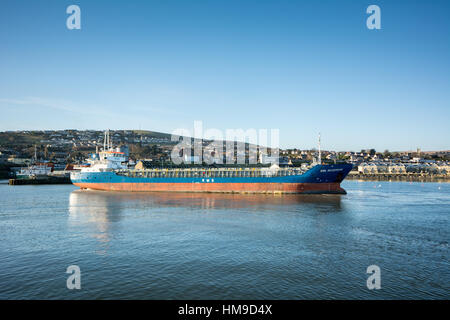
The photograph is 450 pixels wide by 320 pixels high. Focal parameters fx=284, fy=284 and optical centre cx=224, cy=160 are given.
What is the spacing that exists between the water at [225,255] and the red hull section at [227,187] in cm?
1656

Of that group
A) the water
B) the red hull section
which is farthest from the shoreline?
the water

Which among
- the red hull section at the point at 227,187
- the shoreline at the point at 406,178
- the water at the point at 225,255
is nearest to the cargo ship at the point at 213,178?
the red hull section at the point at 227,187

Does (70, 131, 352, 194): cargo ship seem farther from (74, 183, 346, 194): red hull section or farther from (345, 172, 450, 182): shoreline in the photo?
(345, 172, 450, 182): shoreline

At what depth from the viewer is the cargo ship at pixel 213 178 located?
4672 cm

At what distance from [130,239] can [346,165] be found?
3721 cm

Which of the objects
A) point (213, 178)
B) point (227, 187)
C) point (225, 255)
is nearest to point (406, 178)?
point (227, 187)

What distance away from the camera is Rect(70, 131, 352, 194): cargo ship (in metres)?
46.7

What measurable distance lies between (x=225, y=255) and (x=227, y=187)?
34.1m

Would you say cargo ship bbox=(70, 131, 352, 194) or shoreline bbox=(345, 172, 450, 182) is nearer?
cargo ship bbox=(70, 131, 352, 194)

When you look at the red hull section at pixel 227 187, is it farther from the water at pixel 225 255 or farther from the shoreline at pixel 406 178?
the shoreline at pixel 406 178

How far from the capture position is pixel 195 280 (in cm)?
1331

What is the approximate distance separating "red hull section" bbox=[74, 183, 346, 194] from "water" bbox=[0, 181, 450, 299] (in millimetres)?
16558
